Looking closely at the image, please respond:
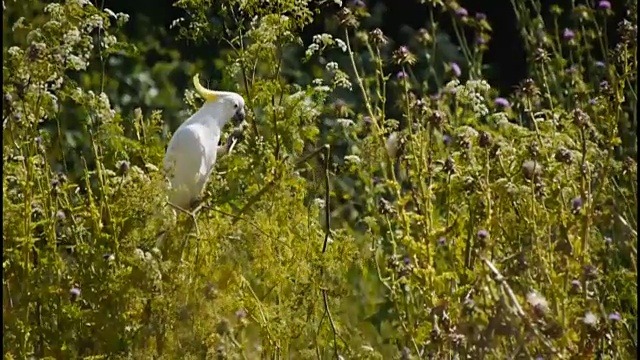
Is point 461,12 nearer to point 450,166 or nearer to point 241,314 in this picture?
Answer: point 450,166

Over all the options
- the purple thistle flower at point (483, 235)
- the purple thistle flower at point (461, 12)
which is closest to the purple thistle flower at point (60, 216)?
the purple thistle flower at point (483, 235)

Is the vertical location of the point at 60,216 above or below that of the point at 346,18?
below

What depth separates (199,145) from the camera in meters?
2.59

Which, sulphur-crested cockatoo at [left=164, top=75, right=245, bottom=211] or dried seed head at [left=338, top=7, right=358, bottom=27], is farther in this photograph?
dried seed head at [left=338, top=7, right=358, bottom=27]

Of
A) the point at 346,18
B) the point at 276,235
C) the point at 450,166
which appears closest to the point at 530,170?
the point at 450,166

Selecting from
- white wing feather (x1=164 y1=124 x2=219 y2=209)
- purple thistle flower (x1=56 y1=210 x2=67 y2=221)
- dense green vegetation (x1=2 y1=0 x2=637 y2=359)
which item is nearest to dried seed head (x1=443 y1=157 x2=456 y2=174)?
dense green vegetation (x1=2 y1=0 x2=637 y2=359)

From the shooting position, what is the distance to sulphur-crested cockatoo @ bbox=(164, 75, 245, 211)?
101 inches

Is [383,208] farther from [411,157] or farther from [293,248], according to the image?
[293,248]

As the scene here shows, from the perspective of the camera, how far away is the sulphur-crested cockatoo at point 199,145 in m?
2.56

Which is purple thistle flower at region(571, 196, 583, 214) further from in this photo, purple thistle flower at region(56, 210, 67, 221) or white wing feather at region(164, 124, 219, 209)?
purple thistle flower at region(56, 210, 67, 221)

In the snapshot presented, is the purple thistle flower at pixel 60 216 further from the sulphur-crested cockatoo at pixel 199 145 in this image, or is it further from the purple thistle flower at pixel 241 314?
the purple thistle flower at pixel 241 314

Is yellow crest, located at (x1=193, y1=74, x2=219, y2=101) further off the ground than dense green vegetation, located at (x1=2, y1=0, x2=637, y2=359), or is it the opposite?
yellow crest, located at (x1=193, y1=74, x2=219, y2=101)

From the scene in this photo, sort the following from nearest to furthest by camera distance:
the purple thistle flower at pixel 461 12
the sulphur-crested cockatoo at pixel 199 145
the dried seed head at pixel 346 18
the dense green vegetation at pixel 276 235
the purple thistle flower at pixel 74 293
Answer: the dense green vegetation at pixel 276 235 < the purple thistle flower at pixel 74 293 < the sulphur-crested cockatoo at pixel 199 145 < the dried seed head at pixel 346 18 < the purple thistle flower at pixel 461 12

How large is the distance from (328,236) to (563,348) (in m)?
0.51
